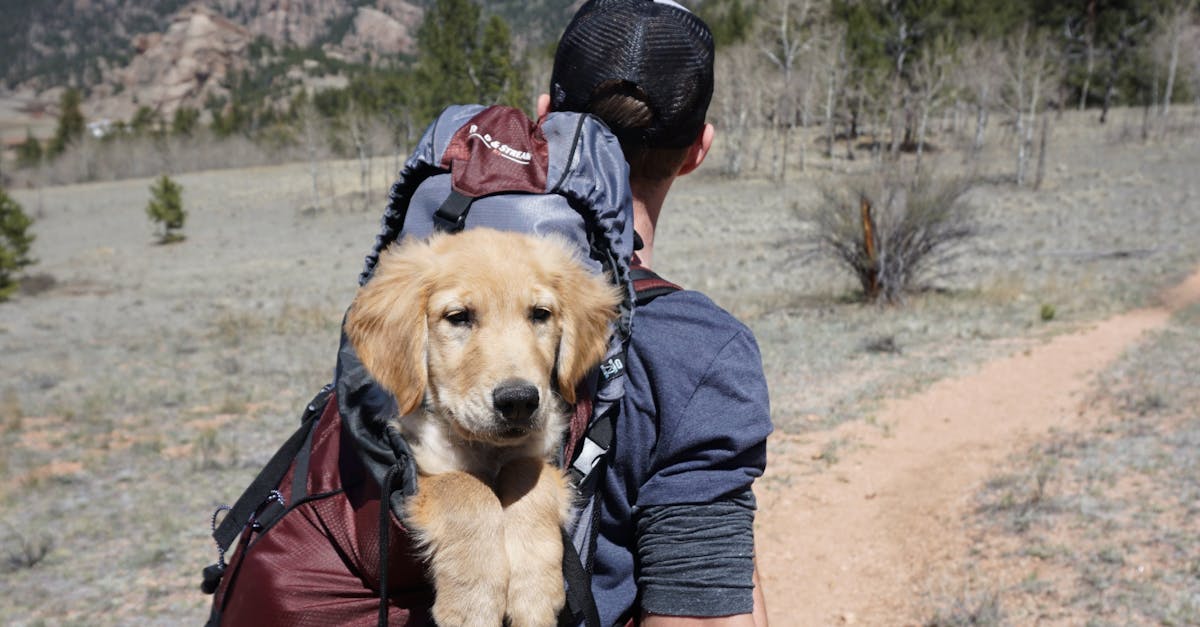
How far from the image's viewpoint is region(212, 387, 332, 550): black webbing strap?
2.01 metres

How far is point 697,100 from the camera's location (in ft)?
6.68

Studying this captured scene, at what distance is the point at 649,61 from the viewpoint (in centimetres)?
195

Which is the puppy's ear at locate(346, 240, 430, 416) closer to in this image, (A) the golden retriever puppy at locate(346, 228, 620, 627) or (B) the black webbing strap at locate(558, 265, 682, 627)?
(A) the golden retriever puppy at locate(346, 228, 620, 627)

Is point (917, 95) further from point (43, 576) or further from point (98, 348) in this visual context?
point (43, 576)

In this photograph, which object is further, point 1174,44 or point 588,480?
point 1174,44

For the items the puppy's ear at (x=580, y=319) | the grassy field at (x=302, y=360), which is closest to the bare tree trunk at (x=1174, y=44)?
the grassy field at (x=302, y=360)

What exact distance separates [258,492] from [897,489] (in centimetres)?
750

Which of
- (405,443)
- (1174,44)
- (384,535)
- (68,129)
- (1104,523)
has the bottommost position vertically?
(1104,523)

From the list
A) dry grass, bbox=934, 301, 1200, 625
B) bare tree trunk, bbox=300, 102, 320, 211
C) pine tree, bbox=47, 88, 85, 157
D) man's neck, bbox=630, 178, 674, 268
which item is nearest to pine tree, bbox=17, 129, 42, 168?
pine tree, bbox=47, 88, 85, 157

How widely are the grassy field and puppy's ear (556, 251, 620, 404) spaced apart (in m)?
5.16

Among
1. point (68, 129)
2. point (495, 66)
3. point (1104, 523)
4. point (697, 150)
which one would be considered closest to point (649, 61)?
point (697, 150)

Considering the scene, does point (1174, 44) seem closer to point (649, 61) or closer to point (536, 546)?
point (649, 61)

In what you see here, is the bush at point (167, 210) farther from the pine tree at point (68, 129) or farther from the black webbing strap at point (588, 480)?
the pine tree at point (68, 129)

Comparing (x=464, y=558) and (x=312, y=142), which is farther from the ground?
(x=312, y=142)
